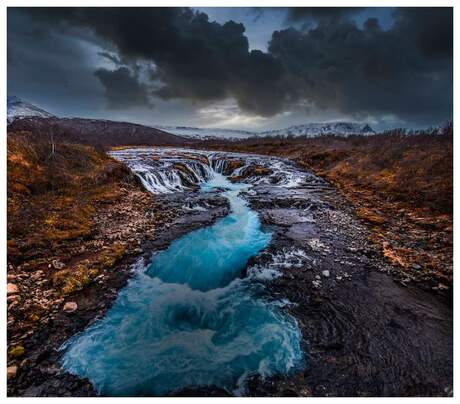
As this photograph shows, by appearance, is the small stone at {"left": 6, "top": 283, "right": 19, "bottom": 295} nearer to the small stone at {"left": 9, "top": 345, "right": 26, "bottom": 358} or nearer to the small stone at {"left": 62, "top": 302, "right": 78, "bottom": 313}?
the small stone at {"left": 62, "top": 302, "right": 78, "bottom": 313}

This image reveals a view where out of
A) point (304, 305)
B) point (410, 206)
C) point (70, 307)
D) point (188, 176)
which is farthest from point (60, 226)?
point (410, 206)

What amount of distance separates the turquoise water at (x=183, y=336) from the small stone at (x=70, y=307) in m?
0.71

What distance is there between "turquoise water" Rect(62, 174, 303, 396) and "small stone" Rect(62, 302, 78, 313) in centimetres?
71

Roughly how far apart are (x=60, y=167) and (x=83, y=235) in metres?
5.93

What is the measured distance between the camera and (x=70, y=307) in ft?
18.5

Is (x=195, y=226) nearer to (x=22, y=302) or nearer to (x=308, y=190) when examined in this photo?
(x=22, y=302)

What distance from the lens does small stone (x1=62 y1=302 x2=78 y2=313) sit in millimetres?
5566

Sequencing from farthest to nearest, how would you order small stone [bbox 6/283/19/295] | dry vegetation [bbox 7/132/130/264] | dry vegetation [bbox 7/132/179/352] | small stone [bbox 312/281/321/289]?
dry vegetation [bbox 7/132/130/264], small stone [bbox 312/281/321/289], dry vegetation [bbox 7/132/179/352], small stone [bbox 6/283/19/295]

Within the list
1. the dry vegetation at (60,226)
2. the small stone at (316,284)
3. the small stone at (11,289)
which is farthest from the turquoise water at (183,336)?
the small stone at (11,289)

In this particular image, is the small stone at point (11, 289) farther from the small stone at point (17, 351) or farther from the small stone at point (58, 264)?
the small stone at point (17, 351)

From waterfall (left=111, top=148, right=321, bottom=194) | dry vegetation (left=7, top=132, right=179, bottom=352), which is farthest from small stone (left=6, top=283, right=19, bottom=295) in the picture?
waterfall (left=111, top=148, right=321, bottom=194)

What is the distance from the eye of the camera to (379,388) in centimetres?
411

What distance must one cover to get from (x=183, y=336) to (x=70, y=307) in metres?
2.71

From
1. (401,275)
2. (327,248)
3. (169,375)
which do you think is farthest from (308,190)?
(169,375)
